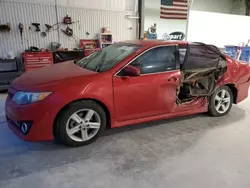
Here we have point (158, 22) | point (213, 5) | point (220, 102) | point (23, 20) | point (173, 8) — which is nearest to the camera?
point (220, 102)

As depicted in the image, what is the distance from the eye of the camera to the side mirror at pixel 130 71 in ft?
8.25

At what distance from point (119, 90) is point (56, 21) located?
455 cm

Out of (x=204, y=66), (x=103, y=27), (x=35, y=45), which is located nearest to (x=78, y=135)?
(x=204, y=66)


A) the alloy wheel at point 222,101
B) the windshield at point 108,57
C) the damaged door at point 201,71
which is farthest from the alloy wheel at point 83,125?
the alloy wheel at point 222,101

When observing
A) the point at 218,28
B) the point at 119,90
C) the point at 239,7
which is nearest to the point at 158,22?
the point at 218,28

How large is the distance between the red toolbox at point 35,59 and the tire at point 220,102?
13.7 feet

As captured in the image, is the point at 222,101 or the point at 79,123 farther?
the point at 222,101

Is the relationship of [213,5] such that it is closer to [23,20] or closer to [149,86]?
[23,20]

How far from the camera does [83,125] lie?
2.49 meters

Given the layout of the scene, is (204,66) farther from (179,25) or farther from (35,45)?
(179,25)

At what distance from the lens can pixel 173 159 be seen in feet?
7.70

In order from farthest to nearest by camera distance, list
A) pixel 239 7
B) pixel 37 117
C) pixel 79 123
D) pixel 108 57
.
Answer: pixel 239 7 < pixel 108 57 < pixel 79 123 < pixel 37 117

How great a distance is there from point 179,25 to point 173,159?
26.0 ft

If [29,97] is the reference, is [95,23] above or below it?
above
